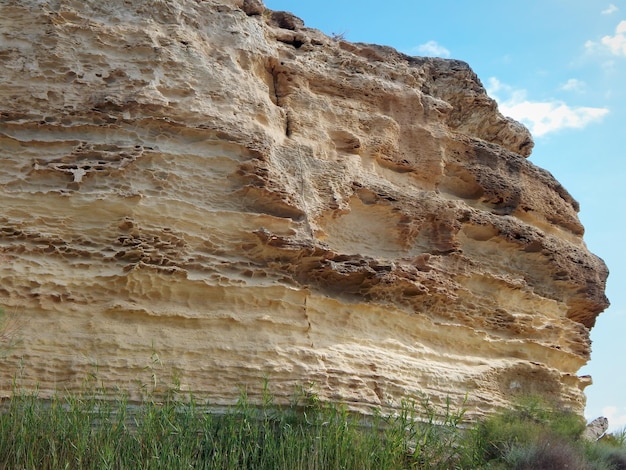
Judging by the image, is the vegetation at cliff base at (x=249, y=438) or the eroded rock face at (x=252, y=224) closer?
the vegetation at cliff base at (x=249, y=438)

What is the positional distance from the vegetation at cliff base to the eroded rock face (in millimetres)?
237

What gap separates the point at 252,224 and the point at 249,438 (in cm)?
210

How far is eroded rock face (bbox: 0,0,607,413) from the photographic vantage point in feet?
21.0

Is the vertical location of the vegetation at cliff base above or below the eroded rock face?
below

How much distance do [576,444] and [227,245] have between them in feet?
14.3

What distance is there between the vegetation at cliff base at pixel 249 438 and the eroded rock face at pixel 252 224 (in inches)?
9.3

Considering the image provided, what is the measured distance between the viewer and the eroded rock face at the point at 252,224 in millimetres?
6387

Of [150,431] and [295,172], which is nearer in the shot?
[150,431]

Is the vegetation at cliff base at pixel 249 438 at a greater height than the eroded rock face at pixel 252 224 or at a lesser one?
lesser

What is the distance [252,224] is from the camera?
279 inches

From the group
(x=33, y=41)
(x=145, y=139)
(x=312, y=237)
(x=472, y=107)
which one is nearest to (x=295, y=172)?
(x=312, y=237)

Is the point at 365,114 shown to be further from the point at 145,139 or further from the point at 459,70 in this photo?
the point at 145,139

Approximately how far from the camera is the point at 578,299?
10.2m

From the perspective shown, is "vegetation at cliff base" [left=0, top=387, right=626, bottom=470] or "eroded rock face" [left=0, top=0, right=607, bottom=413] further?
"eroded rock face" [left=0, top=0, right=607, bottom=413]
